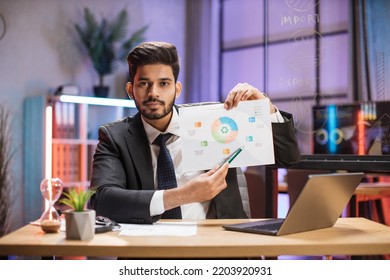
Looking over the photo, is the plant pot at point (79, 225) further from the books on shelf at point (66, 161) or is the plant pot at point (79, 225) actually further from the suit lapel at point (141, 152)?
the books on shelf at point (66, 161)

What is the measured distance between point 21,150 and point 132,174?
2799mm

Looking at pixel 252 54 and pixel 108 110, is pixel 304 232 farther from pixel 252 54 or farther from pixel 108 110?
pixel 252 54

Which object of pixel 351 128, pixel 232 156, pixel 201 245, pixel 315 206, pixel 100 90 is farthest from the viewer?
pixel 100 90

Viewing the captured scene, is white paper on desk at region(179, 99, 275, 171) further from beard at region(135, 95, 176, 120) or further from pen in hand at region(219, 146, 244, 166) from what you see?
beard at region(135, 95, 176, 120)

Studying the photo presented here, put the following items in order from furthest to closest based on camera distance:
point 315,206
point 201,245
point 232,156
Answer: point 232,156 < point 315,206 < point 201,245

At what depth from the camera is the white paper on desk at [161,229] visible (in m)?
1.17

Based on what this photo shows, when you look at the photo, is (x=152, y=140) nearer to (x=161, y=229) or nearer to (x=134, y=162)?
(x=134, y=162)

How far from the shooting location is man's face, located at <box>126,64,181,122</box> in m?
1.59

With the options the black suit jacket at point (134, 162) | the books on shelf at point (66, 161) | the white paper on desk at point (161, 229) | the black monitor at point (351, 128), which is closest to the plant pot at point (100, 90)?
the books on shelf at point (66, 161)

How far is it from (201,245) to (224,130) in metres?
0.40

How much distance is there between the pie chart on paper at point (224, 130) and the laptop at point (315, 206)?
233mm

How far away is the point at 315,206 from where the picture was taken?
118 cm

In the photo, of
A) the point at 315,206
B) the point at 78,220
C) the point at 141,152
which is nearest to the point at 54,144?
the point at 141,152
